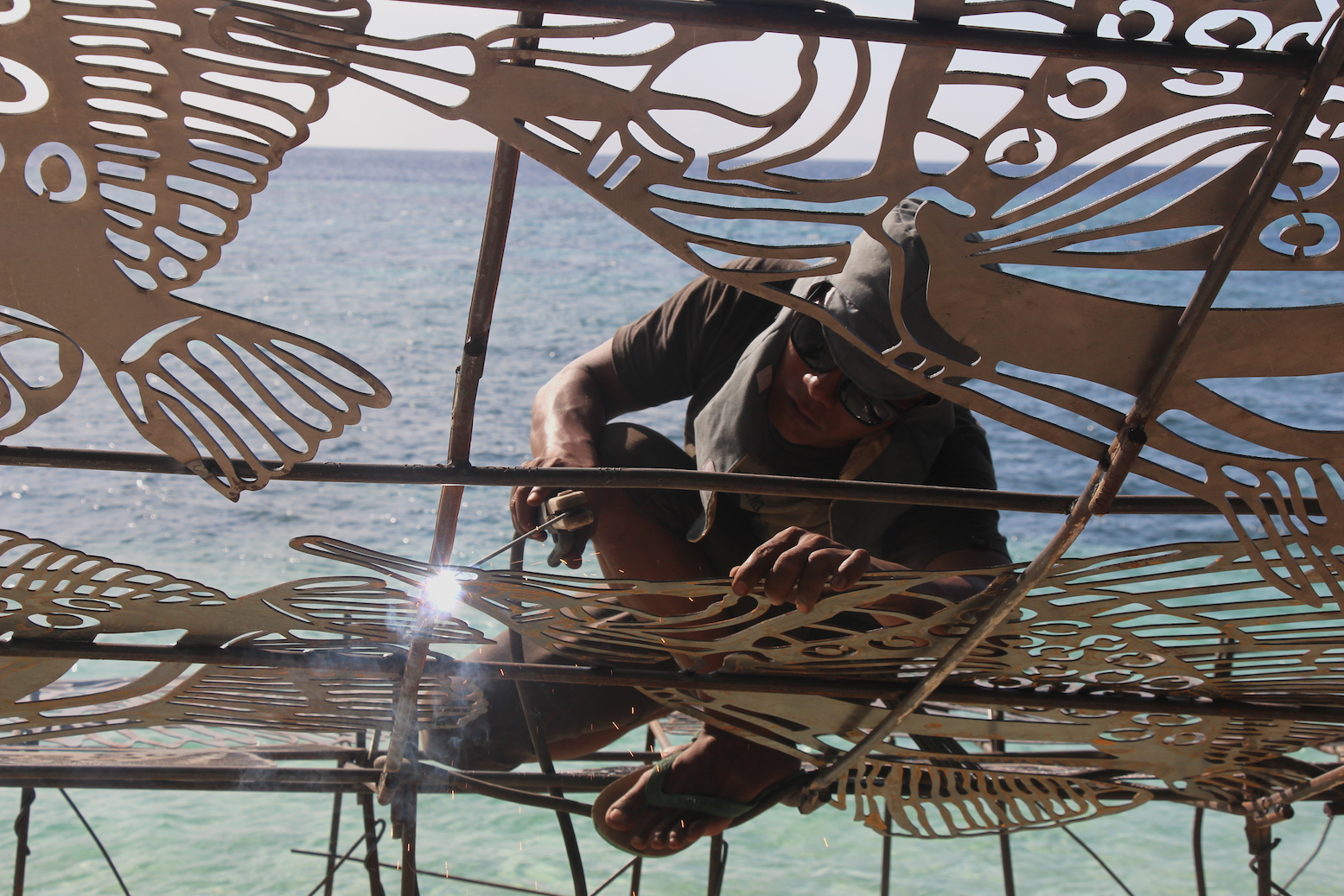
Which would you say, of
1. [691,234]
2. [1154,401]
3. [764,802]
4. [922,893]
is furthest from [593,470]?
[922,893]

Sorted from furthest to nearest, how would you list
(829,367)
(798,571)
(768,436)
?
(768,436) → (829,367) → (798,571)

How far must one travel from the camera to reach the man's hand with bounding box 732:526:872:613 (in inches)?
54.3

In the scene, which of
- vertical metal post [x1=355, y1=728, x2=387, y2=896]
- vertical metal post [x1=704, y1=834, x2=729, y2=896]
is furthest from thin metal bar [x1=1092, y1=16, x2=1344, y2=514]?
vertical metal post [x1=355, y1=728, x2=387, y2=896]

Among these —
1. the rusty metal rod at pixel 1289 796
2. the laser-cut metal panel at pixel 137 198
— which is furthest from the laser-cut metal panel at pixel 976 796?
the laser-cut metal panel at pixel 137 198

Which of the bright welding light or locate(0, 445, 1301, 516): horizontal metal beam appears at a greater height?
locate(0, 445, 1301, 516): horizontal metal beam

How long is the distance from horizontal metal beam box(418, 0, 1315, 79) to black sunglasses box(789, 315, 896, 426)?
3.35ft

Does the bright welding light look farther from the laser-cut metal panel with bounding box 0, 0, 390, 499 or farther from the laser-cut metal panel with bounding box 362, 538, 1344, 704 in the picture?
the laser-cut metal panel with bounding box 0, 0, 390, 499

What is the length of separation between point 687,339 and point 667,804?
982mm

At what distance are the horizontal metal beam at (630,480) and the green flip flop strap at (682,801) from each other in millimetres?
943

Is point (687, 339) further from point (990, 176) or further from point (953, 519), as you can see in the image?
point (990, 176)

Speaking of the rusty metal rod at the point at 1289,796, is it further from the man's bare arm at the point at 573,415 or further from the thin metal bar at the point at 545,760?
the man's bare arm at the point at 573,415

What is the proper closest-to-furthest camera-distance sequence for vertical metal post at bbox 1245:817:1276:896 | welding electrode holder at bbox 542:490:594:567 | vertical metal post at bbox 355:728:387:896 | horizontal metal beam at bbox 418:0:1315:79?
horizontal metal beam at bbox 418:0:1315:79, welding electrode holder at bbox 542:490:594:567, vertical metal post at bbox 1245:817:1276:896, vertical metal post at bbox 355:728:387:896

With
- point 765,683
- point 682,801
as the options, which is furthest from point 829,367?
point 682,801

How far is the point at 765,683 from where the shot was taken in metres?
1.67
